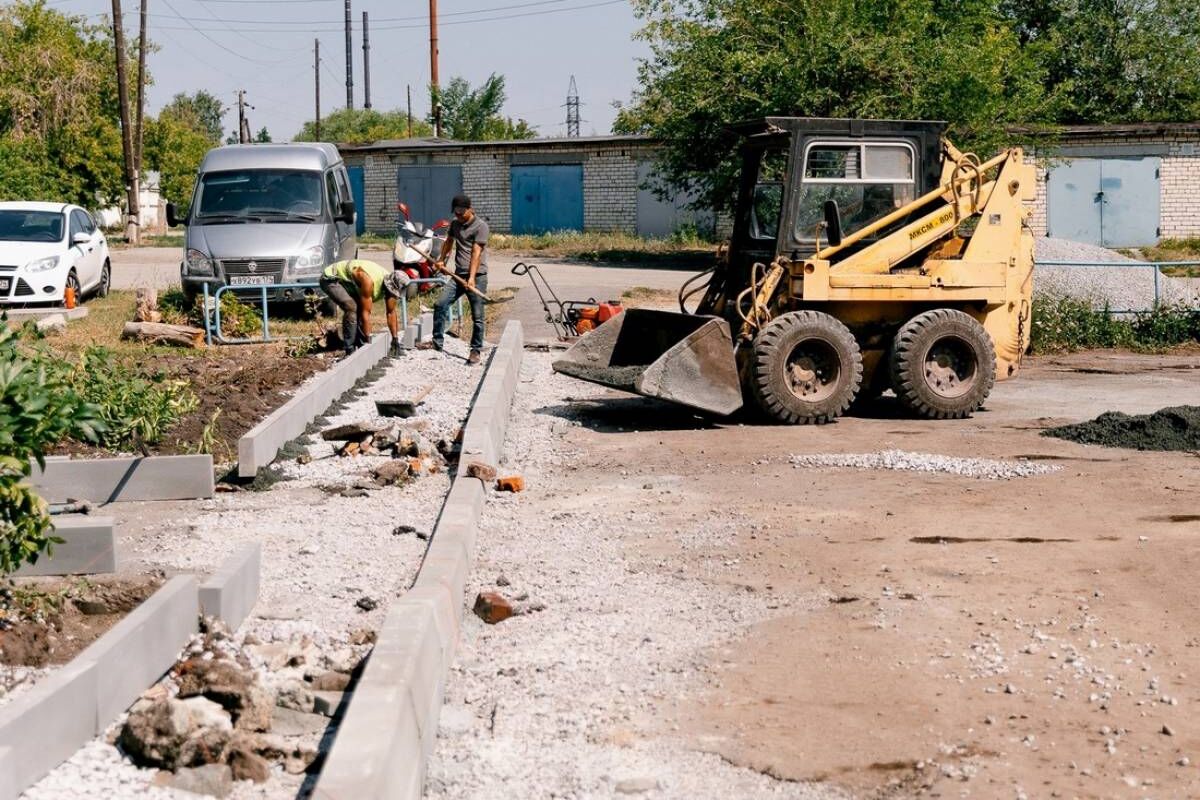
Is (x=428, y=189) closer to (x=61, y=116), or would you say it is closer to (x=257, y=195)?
(x=61, y=116)

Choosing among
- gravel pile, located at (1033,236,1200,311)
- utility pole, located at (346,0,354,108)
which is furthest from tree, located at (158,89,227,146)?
gravel pile, located at (1033,236,1200,311)

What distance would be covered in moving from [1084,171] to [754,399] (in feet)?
89.0

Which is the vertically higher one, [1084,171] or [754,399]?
[1084,171]

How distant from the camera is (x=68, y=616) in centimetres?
615

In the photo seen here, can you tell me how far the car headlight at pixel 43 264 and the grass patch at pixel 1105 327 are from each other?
1329 centimetres

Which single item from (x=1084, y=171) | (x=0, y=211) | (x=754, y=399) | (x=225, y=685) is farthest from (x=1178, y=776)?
(x=1084, y=171)

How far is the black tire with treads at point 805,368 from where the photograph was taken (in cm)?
1220

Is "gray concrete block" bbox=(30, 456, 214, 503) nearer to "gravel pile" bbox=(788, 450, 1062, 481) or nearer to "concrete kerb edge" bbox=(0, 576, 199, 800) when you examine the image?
"concrete kerb edge" bbox=(0, 576, 199, 800)

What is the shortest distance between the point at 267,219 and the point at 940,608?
14999mm

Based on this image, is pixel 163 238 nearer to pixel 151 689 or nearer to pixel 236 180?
pixel 236 180

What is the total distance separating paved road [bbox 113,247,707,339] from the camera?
2352 centimetres

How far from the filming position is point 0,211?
2206 cm

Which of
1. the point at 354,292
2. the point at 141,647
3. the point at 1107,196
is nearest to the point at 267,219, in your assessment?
the point at 354,292

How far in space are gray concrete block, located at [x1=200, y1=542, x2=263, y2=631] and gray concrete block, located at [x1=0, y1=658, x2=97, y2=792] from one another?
3.67ft
